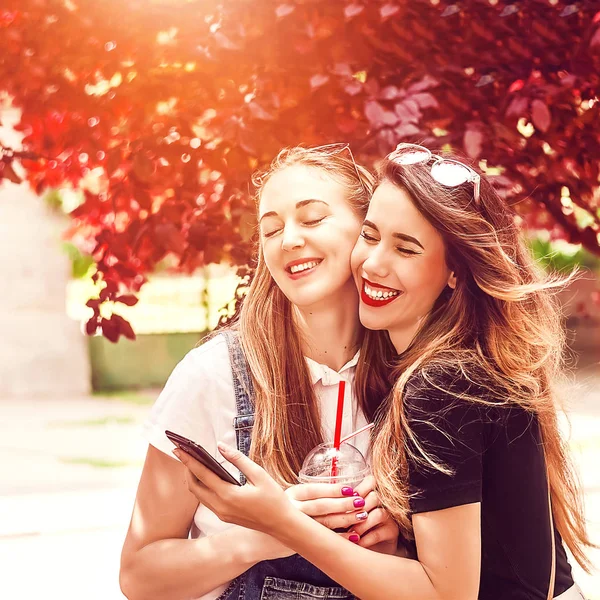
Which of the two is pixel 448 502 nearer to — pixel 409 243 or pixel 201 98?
pixel 409 243

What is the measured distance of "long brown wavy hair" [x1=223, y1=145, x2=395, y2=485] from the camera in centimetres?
236

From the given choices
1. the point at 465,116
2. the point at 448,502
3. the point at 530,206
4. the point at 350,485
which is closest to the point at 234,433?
the point at 350,485

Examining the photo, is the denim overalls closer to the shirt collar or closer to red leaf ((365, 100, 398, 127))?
the shirt collar

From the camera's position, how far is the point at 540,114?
281 centimetres

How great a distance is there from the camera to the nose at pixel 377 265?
2281mm

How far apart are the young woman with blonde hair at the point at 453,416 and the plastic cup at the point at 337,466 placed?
0.04 meters

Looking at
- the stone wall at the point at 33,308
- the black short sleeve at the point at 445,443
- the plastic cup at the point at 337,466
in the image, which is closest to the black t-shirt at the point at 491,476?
the black short sleeve at the point at 445,443

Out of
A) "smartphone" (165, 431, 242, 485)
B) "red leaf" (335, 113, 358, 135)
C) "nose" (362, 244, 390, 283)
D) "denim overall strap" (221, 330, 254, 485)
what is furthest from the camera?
"red leaf" (335, 113, 358, 135)

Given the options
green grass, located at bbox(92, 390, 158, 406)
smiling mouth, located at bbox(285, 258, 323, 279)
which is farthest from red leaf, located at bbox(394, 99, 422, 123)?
green grass, located at bbox(92, 390, 158, 406)

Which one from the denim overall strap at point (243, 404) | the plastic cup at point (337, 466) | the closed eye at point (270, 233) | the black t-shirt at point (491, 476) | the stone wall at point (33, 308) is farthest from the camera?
the stone wall at point (33, 308)

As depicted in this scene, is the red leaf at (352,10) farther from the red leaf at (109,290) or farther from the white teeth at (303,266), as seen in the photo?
the red leaf at (109,290)

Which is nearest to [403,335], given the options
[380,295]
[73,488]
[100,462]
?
[380,295]

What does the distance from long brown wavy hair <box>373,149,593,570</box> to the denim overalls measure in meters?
0.25

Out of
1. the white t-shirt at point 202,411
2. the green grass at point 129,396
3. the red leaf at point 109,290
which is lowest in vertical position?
the white t-shirt at point 202,411
